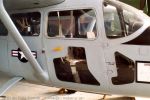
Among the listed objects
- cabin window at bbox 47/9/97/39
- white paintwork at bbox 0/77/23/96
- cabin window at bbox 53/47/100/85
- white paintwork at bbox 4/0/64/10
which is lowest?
white paintwork at bbox 0/77/23/96

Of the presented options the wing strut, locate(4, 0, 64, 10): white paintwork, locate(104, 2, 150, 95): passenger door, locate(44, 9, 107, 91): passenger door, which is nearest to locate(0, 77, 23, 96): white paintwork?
the wing strut

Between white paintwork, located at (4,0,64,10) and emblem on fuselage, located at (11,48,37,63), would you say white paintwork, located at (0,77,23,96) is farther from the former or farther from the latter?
white paintwork, located at (4,0,64,10)

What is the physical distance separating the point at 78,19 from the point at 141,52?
106 cm

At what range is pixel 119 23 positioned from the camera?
4512mm

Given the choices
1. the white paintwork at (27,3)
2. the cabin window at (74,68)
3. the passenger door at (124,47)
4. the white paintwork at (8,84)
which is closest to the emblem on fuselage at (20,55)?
the white paintwork at (8,84)

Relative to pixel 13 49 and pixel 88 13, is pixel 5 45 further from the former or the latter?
pixel 88 13

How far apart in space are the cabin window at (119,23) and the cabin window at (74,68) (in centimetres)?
50

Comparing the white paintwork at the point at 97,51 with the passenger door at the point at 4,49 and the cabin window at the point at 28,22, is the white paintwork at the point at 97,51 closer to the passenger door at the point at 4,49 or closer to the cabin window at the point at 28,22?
the cabin window at the point at 28,22

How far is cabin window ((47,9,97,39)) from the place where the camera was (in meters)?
4.64

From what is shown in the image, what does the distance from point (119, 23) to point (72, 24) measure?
718mm

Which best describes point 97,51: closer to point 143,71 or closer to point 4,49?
point 143,71

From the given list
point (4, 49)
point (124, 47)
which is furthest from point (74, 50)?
point (4, 49)

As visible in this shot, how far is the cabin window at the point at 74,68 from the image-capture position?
4687mm

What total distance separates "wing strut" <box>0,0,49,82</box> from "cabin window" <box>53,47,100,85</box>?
24 cm
